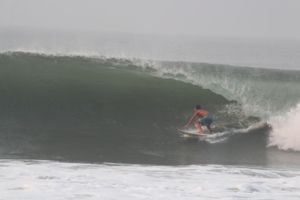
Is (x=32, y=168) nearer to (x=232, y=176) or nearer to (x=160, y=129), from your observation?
(x=232, y=176)

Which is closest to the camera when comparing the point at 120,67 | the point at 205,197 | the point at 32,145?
the point at 205,197

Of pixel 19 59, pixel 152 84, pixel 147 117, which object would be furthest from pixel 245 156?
pixel 19 59

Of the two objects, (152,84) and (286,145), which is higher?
(152,84)

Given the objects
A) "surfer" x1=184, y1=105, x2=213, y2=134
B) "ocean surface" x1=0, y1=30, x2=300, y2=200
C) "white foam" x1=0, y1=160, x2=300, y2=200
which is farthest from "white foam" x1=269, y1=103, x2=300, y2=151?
"white foam" x1=0, y1=160, x2=300, y2=200

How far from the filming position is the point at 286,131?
1359 centimetres

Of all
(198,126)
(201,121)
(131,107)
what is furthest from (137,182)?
(131,107)

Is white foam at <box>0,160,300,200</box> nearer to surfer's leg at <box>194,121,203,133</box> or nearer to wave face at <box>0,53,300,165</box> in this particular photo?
wave face at <box>0,53,300,165</box>

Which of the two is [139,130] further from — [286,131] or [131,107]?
[286,131]

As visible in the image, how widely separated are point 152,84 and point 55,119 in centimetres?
441

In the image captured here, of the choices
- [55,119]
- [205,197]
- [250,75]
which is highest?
[250,75]

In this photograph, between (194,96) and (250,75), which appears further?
(250,75)

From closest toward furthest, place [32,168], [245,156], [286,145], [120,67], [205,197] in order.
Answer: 1. [205,197]
2. [32,168]
3. [245,156]
4. [286,145]
5. [120,67]

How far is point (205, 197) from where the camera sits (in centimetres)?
758

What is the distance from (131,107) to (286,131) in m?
4.08
